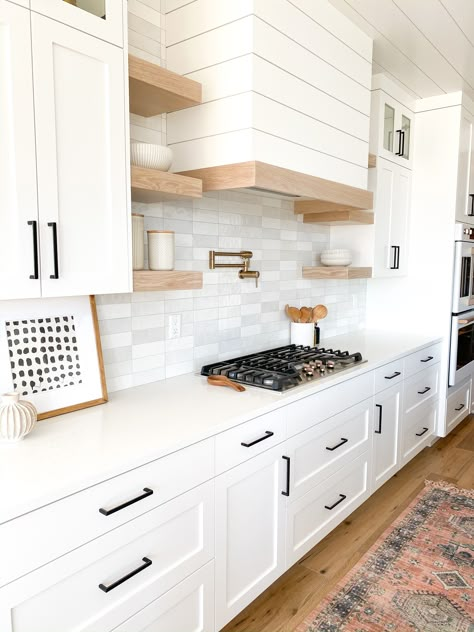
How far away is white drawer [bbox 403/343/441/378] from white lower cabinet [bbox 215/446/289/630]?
4.76 feet

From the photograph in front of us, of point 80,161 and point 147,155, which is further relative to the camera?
point 147,155

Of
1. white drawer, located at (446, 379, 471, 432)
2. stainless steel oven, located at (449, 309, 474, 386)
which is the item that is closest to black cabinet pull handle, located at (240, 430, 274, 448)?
stainless steel oven, located at (449, 309, 474, 386)

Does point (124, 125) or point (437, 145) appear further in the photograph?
point (437, 145)

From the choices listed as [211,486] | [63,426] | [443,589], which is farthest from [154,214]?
[443,589]

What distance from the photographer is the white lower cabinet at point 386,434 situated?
274 centimetres

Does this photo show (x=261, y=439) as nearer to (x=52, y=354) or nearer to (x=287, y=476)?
(x=287, y=476)

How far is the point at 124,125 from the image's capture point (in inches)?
62.2

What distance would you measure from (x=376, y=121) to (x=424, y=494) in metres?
2.33

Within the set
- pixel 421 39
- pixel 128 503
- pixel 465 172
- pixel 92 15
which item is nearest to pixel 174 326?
pixel 128 503

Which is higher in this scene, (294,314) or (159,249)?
(159,249)

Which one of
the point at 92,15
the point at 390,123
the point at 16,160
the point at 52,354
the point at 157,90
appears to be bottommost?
the point at 52,354

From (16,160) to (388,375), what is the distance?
7.29 ft

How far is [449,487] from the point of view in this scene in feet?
10.1

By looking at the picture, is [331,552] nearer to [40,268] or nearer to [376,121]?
[40,268]
